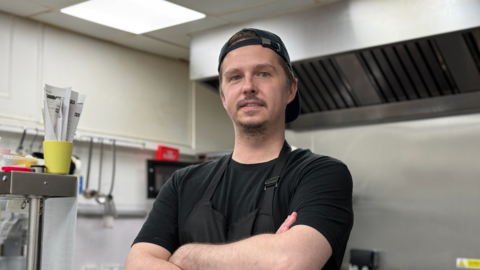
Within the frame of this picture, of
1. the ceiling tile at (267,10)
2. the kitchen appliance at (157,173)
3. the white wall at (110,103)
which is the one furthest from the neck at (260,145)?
the kitchen appliance at (157,173)

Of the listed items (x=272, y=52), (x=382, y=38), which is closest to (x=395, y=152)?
(x=382, y=38)

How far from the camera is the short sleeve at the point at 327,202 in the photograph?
137 centimetres

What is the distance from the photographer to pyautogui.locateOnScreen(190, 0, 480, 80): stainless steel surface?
8.44 feet

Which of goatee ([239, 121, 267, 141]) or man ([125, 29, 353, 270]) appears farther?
goatee ([239, 121, 267, 141])

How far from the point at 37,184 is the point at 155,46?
7.50 ft

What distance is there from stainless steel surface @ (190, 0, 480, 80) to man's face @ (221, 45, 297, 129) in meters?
1.25

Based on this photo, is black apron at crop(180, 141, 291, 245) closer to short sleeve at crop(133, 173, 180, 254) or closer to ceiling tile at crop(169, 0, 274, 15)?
short sleeve at crop(133, 173, 180, 254)

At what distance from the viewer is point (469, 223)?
2.99 meters

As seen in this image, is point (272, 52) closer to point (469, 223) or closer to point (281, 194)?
point (281, 194)

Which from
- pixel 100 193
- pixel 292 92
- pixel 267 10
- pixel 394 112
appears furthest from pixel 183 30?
pixel 292 92

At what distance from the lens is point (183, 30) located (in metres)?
3.39

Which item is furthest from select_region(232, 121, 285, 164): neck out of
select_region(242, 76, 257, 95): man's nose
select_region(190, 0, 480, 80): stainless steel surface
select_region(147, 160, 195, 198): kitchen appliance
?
select_region(147, 160, 195, 198): kitchen appliance

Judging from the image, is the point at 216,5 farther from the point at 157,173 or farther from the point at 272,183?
the point at 272,183

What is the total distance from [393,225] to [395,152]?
437mm
